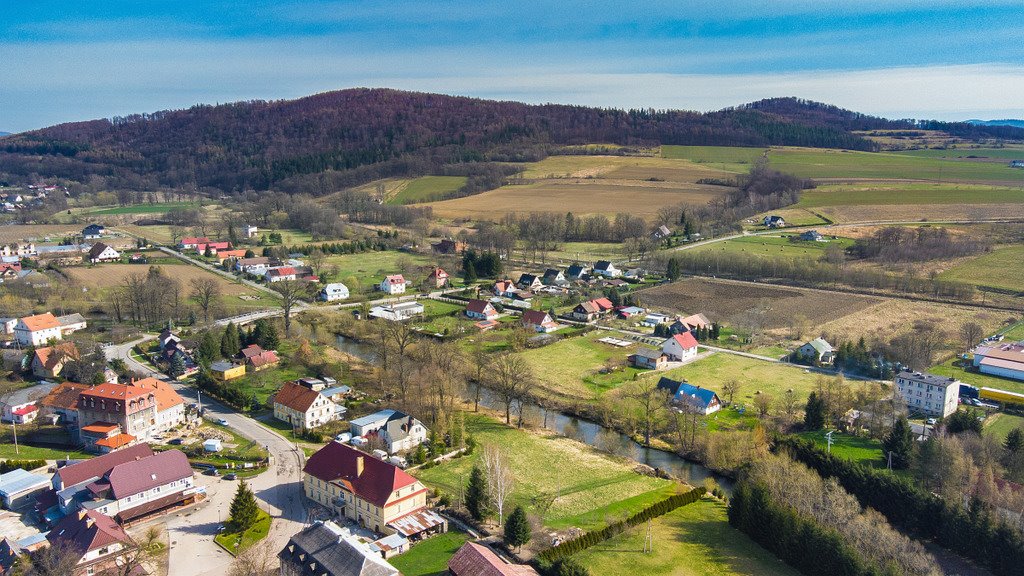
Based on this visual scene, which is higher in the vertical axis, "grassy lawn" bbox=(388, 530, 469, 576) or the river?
"grassy lawn" bbox=(388, 530, 469, 576)

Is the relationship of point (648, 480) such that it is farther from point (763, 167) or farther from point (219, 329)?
point (763, 167)

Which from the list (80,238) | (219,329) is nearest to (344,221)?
(80,238)

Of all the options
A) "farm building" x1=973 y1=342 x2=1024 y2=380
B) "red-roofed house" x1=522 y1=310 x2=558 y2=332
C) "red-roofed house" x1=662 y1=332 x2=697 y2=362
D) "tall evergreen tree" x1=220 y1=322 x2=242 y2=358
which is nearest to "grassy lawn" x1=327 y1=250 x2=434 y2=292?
"red-roofed house" x1=522 y1=310 x2=558 y2=332

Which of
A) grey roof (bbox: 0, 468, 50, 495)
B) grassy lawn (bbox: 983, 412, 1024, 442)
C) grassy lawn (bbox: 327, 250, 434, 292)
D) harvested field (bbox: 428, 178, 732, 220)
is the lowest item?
grassy lawn (bbox: 983, 412, 1024, 442)

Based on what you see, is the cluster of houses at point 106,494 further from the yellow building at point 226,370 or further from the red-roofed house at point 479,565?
the yellow building at point 226,370

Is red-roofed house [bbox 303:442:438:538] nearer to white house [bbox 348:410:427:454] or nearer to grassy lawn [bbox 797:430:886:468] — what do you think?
white house [bbox 348:410:427:454]

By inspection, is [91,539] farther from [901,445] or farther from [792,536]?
[901,445]

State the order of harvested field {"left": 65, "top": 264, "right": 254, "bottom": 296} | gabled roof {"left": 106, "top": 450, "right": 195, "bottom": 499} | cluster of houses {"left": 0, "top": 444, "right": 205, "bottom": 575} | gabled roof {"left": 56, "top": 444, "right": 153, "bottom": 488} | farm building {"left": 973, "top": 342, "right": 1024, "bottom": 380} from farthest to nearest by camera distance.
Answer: harvested field {"left": 65, "top": 264, "right": 254, "bottom": 296}, farm building {"left": 973, "top": 342, "right": 1024, "bottom": 380}, gabled roof {"left": 56, "top": 444, "right": 153, "bottom": 488}, gabled roof {"left": 106, "top": 450, "right": 195, "bottom": 499}, cluster of houses {"left": 0, "top": 444, "right": 205, "bottom": 575}
